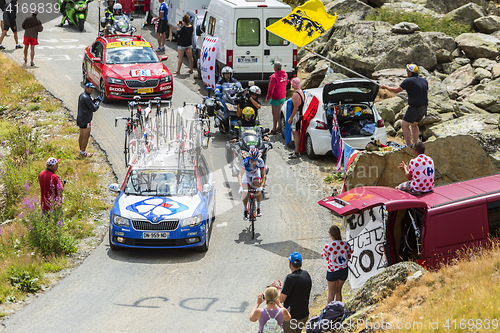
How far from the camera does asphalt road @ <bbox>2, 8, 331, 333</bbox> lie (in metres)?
8.91

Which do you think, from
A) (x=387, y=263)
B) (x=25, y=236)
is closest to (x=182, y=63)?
(x=25, y=236)

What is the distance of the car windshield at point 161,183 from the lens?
11523 mm

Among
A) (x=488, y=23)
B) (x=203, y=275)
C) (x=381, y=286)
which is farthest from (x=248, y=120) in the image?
(x=488, y=23)

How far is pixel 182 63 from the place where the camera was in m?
24.8

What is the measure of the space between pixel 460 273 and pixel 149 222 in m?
5.66

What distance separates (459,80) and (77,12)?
61.6 ft

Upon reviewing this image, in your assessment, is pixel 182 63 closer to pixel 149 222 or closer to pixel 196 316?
pixel 149 222

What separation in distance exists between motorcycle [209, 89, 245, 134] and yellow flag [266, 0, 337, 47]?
2019 mm

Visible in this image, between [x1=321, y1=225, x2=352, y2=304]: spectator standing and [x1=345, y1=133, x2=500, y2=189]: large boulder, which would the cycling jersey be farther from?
[x1=321, y1=225, x2=352, y2=304]: spectator standing

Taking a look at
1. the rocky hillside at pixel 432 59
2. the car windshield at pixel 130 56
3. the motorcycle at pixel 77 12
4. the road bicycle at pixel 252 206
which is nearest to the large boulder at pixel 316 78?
the rocky hillside at pixel 432 59

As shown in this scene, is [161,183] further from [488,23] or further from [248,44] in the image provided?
[488,23]

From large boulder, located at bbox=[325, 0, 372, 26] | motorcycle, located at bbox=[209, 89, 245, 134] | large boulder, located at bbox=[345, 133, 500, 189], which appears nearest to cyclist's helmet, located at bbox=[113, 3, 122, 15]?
large boulder, located at bbox=[325, 0, 372, 26]

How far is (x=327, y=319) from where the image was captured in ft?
24.5

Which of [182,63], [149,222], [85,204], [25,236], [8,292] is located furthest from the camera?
[182,63]
